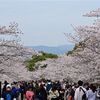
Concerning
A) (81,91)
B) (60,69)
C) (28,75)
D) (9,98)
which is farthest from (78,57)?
(28,75)

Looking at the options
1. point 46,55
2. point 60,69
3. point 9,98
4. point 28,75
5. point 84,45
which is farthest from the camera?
point 46,55

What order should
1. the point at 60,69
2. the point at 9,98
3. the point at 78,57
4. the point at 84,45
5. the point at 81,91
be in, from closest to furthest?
the point at 81,91 < the point at 9,98 < the point at 84,45 < the point at 78,57 < the point at 60,69

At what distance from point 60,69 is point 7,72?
13623 millimetres

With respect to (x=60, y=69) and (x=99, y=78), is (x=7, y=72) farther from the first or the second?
(x=60, y=69)

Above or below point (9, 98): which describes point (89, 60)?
above

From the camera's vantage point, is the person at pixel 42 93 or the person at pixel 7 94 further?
the person at pixel 42 93

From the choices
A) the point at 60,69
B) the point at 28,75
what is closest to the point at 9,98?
the point at 60,69

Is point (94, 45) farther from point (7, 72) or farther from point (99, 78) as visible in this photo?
point (7, 72)

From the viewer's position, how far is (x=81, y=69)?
2950 centimetres

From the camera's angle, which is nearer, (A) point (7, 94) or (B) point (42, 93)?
(A) point (7, 94)

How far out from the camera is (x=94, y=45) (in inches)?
1030

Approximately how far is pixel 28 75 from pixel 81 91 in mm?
39611

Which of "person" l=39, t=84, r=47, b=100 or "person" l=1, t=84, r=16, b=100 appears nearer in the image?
"person" l=1, t=84, r=16, b=100

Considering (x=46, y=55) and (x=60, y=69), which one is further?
(x=46, y=55)
